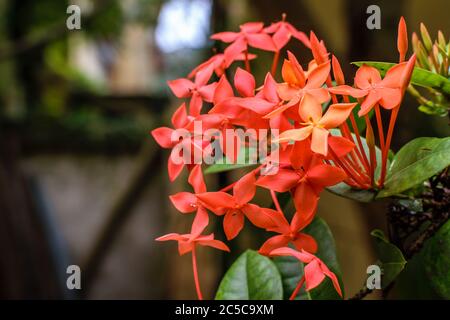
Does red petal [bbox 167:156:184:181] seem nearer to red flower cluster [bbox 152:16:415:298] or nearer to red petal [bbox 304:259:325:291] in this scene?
red flower cluster [bbox 152:16:415:298]

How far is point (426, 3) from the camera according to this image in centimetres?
117

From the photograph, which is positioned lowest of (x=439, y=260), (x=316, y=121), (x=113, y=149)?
(x=113, y=149)

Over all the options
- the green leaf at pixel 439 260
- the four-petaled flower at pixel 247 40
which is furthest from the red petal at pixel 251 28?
the green leaf at pixel 439 260

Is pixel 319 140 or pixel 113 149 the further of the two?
pixel 113 149

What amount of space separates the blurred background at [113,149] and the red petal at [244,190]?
37 cm

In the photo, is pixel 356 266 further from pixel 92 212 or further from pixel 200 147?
pixel 92 212

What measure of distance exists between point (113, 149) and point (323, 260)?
2714 mm

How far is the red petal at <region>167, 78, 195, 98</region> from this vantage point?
41cm

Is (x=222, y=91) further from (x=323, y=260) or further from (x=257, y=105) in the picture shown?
(x=323, y=260)

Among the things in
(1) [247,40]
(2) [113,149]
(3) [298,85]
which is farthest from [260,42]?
(2) [113,149]

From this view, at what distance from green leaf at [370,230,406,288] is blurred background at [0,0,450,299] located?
13.7 inches

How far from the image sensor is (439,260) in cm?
38

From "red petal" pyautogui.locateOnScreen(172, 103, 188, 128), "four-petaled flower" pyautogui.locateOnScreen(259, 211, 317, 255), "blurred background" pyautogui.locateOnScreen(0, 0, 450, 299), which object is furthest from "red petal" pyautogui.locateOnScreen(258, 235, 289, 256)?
"blurred background" pyautogui.locateOnScreen(0, 0, 450, 299)

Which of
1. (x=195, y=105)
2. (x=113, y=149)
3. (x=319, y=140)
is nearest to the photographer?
(x=319, y=140)
